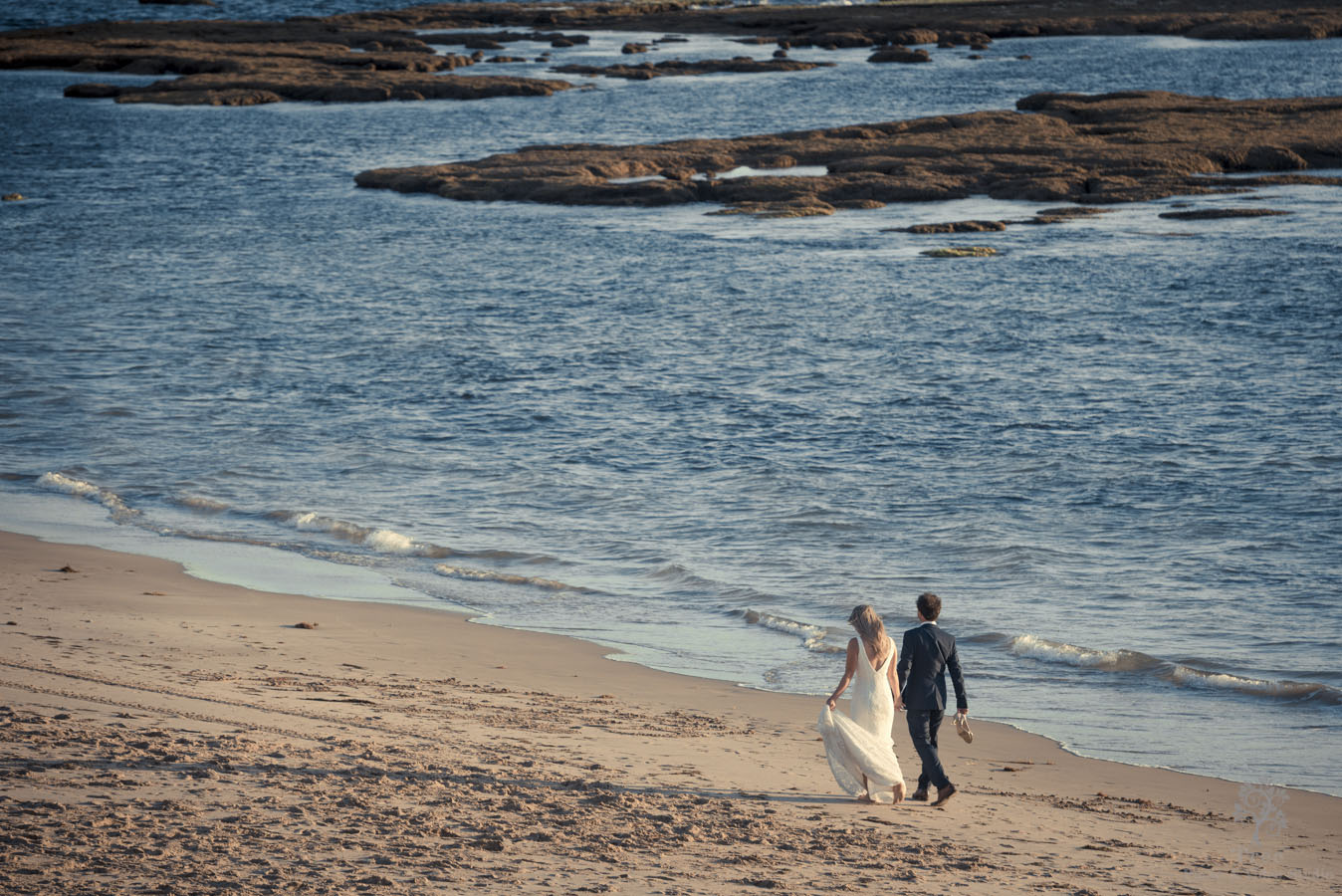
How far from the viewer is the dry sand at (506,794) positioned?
8133 mm

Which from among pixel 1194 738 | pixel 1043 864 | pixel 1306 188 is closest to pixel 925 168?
pixel 1306 188

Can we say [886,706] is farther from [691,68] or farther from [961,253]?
[691,68]

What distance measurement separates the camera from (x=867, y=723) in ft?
32.9

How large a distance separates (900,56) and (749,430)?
82.9 meters

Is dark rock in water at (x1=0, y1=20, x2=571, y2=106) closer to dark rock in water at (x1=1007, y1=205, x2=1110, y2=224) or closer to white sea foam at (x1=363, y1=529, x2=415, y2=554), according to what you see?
dark rock in water at (x1=1007, y1=205, x2=1110, y2=224)

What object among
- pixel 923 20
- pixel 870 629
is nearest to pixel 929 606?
pixel 870 629

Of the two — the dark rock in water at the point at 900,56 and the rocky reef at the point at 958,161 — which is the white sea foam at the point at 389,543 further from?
the dark rock in water at the point at 900,56

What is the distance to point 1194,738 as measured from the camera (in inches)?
493

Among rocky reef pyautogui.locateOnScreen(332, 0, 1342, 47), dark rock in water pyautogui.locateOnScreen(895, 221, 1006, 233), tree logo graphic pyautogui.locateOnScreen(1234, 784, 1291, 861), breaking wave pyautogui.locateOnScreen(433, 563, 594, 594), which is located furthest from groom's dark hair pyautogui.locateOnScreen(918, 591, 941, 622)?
rocky reef pyautogui.locateOnScreen(332, 0, 1342, 47)

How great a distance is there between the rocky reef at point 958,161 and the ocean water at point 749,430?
6.13 feet

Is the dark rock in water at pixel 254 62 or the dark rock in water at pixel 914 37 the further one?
the dark rock in water at pixel 914 37

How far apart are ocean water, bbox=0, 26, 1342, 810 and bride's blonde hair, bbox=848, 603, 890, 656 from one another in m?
3.28

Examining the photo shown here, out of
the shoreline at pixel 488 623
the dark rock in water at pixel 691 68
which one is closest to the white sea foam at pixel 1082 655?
the shoreline at pixel 488 623

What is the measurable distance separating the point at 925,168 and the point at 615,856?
4712 cm
